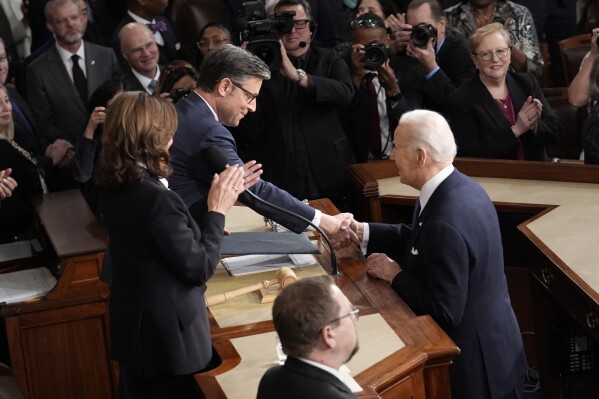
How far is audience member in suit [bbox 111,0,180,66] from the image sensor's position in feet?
21.9

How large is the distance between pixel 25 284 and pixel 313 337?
2.57m

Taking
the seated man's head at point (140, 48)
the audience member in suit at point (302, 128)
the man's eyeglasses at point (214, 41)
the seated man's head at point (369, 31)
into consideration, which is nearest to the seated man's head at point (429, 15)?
the seated man's head at point (369, 31)

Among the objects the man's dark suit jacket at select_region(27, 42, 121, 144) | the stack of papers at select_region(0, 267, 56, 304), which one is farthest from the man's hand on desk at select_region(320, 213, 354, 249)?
the man's dark suit jacket at select_region(27, 42, 121, 144)

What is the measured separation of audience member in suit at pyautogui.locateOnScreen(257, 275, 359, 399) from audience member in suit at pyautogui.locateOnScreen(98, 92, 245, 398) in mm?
701

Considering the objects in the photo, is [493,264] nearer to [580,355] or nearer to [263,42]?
[580,355]

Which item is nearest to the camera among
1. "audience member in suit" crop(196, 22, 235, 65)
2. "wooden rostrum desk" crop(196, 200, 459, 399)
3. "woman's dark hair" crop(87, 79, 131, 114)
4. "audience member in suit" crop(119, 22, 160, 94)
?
"wooden rostrum desk" crop(196, 200, 459, 399)

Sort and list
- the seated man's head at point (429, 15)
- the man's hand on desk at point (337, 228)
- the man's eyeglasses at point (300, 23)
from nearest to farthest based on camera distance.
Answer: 1. the man's hand on desk at point (337, 228)
2. the man's eyeglasses at point (300, 23)
3. the seated man's head at point (429, 15)

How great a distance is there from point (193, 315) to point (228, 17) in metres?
4.20

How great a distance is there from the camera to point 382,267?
12.3 ft

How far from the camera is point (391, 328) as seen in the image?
333 centimetres

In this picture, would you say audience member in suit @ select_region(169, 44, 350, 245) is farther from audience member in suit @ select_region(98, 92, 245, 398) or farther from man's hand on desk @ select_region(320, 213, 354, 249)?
audience member in suit @ select_region(98, 92, 245, 398)

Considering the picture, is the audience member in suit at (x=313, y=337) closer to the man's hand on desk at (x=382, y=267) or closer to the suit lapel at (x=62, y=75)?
the man's hand on desk at (x=382, y=267)

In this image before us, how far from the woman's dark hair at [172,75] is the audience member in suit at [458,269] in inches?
82.1

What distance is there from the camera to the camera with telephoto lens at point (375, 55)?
555cm
